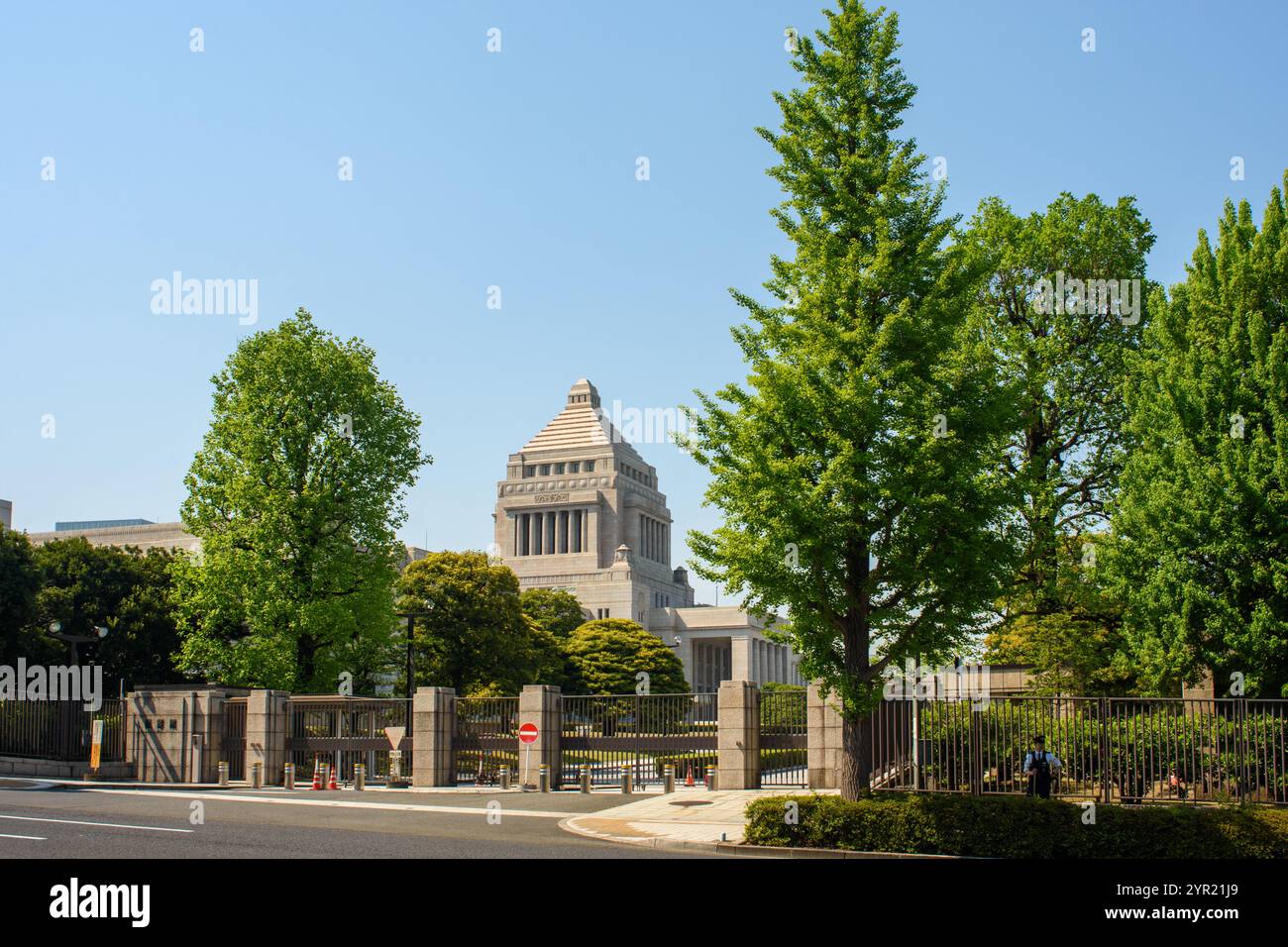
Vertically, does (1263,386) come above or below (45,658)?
above

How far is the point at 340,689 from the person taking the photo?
43312mm

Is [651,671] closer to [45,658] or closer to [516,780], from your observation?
[45,658]

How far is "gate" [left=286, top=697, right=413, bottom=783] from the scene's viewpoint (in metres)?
36.2

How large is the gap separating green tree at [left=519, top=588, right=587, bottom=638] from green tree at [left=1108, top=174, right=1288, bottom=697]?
67611mm

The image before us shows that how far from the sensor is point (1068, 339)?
39.3 meters

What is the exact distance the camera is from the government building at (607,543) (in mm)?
131375

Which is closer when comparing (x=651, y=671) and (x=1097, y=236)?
(x=1097, y=236)

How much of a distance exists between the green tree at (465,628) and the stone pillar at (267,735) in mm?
27600

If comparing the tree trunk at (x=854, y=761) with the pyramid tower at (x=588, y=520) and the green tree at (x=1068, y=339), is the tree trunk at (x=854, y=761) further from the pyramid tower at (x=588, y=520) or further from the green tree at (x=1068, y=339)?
the pyramid tower at (x=588, y=520)

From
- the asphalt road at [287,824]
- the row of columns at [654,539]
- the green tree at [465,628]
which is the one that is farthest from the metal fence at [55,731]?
the row of columns at [654,539]

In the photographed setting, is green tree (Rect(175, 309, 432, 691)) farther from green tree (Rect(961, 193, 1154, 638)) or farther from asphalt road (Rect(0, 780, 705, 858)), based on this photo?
green tree (Rect(961, 193, 1154, 638))
